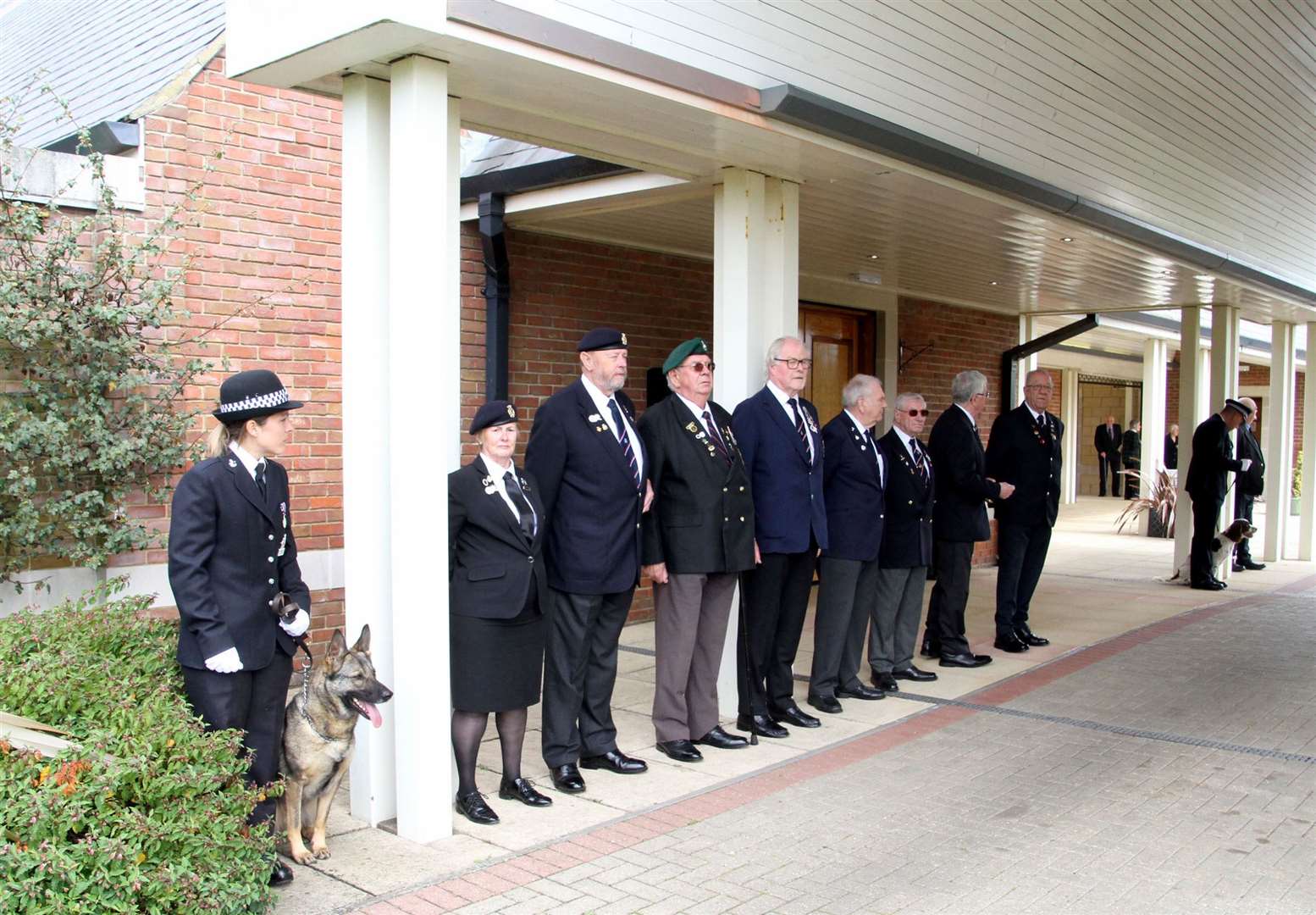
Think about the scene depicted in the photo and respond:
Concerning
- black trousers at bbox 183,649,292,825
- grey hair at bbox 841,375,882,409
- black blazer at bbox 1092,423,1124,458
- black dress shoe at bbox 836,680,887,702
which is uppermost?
grey hair at bbox 841,375,882,409

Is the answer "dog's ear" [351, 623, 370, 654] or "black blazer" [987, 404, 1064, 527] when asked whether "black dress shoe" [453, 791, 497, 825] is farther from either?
"black blazer" [987, 404, 1064, 527]

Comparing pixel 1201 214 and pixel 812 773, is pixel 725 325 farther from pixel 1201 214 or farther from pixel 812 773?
A: pixel 1201 214

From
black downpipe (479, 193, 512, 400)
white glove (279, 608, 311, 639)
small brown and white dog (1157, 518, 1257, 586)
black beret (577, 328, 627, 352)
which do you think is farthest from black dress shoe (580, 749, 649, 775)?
small brown and white dog (1157, 518, 1257, 586)

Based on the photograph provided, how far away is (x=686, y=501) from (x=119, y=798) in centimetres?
282

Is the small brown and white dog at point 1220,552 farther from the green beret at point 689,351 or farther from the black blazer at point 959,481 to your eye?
the green beret at point 689,351

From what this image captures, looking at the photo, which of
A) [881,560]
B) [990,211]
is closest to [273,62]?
[881,560]

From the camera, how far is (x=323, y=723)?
4.12 m

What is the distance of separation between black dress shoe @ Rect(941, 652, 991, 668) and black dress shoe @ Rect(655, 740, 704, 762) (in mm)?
2756

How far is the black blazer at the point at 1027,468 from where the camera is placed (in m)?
8.06

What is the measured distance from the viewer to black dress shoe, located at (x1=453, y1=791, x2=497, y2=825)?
184 inches

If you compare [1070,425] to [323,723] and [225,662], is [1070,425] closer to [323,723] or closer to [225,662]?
[323,723]

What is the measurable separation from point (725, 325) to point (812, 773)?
2437 millimetres

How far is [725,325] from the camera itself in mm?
6410

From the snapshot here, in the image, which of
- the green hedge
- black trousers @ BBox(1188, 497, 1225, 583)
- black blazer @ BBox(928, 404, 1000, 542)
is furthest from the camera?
black trousers @ BBox(1188, 497, 1225, 583)
